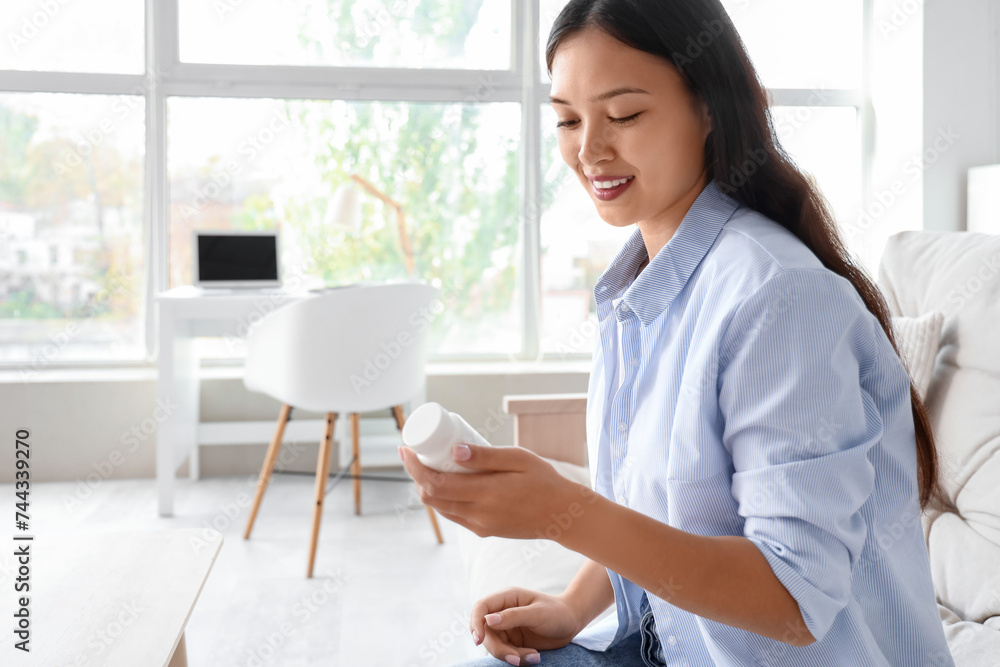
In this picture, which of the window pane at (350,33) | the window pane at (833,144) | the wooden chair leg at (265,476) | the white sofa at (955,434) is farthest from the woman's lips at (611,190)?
the window pane at (833,144)

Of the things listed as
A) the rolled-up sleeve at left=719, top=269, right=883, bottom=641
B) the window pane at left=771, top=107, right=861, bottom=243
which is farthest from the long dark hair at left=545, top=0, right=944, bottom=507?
the window pane at left=771, top=107, right=861, bottom=243

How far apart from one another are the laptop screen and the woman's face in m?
2.47

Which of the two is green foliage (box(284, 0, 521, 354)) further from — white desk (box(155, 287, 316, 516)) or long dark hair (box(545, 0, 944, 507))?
long dark hair (box(545, 0, 944, 507))

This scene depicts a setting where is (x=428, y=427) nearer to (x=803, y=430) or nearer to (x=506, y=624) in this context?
(x=803, y=430)

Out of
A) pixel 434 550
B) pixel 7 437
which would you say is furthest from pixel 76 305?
pixel 434 550

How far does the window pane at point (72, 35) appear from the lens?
3162 millimetres

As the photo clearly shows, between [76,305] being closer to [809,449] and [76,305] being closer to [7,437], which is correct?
[7,437]

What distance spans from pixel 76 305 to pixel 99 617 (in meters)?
2.70

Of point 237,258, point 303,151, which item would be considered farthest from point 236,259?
point 303,151

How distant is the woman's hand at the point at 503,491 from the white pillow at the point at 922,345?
1.00 meters

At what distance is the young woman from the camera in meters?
0.56

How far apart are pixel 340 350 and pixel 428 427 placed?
1.75 metres

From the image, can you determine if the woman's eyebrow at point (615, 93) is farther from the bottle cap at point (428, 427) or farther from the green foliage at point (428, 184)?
the green foliage at point (428, 184)

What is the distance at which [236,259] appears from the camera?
3.02 m
